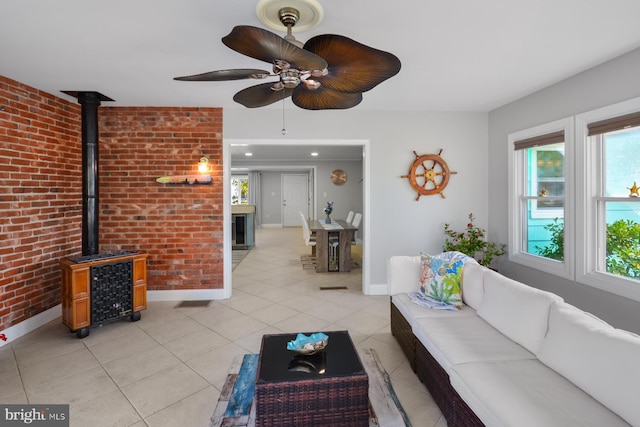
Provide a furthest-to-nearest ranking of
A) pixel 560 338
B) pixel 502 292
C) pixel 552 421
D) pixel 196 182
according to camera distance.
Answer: pixel 196 182, pixel 502 292, pixel 560 338, pixel 552 421

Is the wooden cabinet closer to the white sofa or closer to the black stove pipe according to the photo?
the black stove pipe

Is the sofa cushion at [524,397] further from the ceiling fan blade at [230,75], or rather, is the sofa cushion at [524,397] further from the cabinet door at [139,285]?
the cabinet door at [139,285]

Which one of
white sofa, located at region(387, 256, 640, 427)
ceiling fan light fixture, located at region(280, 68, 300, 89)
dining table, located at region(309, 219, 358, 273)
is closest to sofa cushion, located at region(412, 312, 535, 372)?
white sofa, located at region(387, 256, 640, 427)

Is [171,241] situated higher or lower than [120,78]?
lower

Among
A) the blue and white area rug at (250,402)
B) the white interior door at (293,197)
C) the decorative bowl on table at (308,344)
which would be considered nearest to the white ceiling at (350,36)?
the decorative bowl on table at (308,344)

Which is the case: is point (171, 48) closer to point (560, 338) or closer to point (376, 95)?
point (376, 95)

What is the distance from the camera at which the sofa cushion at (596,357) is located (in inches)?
46.2

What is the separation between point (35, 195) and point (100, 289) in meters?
1.11

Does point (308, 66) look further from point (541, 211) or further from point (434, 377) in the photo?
point (541, 211)

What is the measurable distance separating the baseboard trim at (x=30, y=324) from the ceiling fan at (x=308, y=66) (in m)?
2.94

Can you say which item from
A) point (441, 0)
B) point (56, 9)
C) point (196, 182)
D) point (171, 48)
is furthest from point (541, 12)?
point (196, 182)

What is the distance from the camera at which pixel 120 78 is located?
2838mm

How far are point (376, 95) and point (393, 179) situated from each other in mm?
1098

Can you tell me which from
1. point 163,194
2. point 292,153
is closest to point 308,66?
point 163,194
